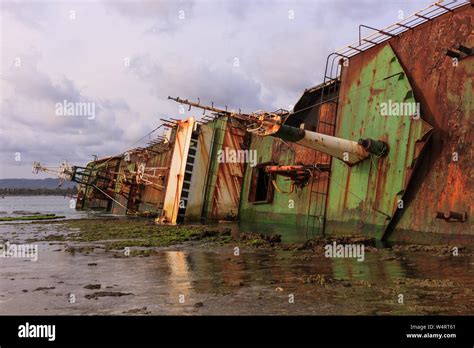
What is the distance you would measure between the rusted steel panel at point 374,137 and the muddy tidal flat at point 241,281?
6.52ft

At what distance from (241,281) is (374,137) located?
848 centimetres

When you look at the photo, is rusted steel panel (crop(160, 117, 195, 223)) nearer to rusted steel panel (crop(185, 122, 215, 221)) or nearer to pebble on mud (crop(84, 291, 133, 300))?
rusted steel panel (crop(185, 122, 215, 221))

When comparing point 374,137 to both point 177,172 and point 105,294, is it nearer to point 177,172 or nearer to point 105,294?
point 105,294

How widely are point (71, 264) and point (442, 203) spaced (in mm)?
8967

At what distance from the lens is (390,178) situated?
1319 centimetres

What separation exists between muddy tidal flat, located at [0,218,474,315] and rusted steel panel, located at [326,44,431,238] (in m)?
1.99

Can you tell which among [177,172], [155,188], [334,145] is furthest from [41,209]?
[334,145]

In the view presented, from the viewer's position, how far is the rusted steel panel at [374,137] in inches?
506

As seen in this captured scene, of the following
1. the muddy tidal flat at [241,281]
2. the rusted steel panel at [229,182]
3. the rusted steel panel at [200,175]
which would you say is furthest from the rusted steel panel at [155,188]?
the muddy tidal flat at [241,281]

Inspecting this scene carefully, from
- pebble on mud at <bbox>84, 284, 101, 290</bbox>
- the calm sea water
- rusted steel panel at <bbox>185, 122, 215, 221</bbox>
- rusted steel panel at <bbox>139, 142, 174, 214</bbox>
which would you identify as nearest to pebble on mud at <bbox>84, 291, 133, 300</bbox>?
pebble on mud at <bbox>84, 284, 101, 290</bbox>

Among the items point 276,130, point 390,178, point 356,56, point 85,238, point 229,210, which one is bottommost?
point 85,238

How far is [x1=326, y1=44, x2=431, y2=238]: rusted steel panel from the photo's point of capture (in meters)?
12.8
